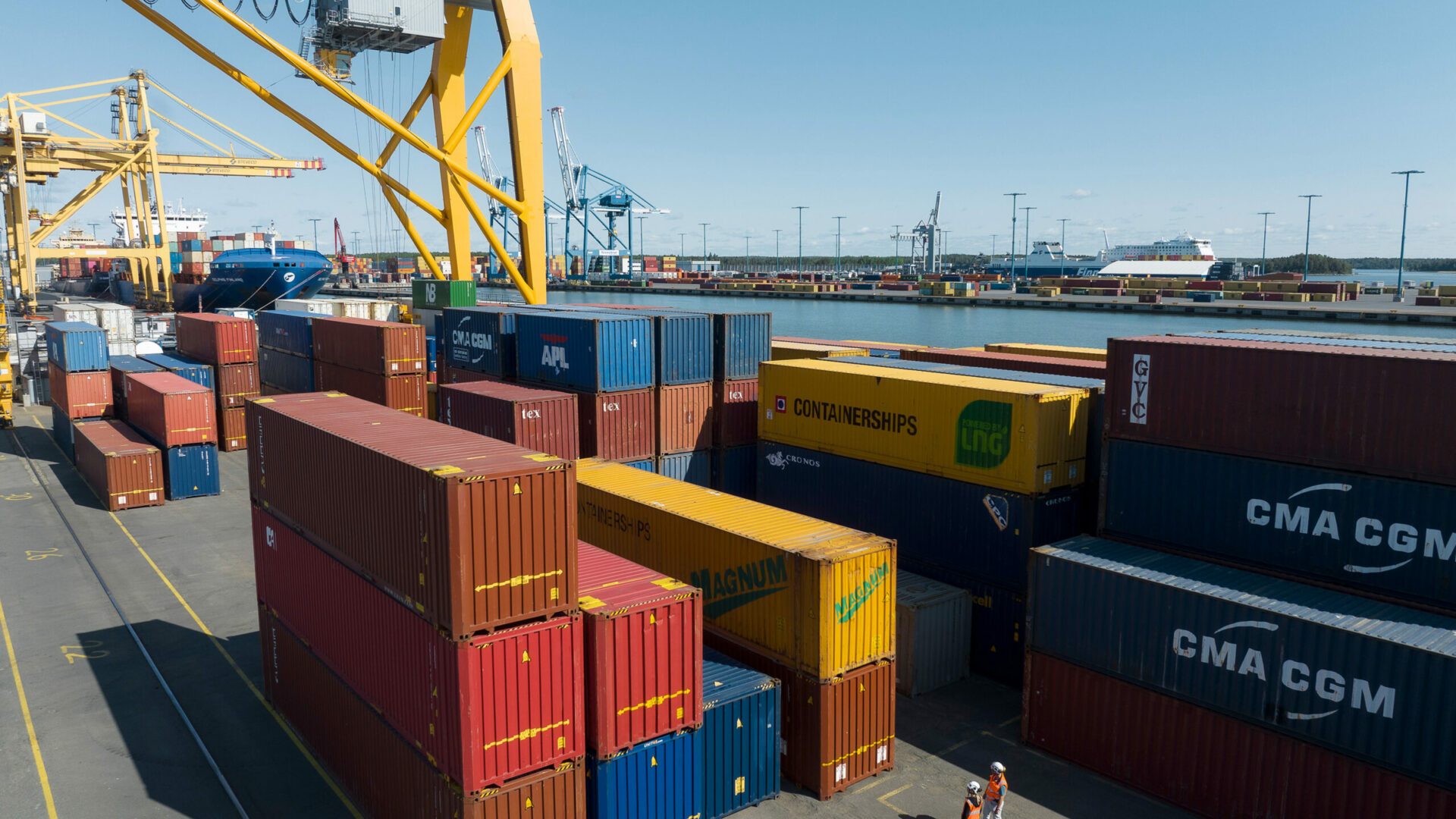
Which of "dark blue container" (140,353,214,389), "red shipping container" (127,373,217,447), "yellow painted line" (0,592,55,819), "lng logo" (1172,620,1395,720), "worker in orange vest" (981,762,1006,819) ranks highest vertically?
"dark blue container" (140,353,214,389)

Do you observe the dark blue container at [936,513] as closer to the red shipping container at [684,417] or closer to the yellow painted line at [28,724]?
the red shipping container at [684,417]

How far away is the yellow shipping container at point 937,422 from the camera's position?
18203mm

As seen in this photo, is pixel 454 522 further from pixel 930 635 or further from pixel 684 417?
pixel 684 417

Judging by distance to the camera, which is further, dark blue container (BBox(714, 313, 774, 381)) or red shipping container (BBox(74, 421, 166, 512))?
red shipping container (BBox(74, 421, 166, 512))

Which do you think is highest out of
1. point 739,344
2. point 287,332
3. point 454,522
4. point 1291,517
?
point 739,344

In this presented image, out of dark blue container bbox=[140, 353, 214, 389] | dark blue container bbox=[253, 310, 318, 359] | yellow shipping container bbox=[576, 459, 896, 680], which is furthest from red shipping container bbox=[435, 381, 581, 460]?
dark blue container bbox=[140, 353, 214, 389]

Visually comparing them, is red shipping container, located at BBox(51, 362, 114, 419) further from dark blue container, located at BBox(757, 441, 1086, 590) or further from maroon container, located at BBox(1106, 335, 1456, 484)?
maroon container, located at BBox(1106, 335, 1456, 484)

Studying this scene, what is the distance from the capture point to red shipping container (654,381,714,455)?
2612 cm

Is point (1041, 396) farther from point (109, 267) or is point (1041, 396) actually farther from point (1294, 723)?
point (109, 267)

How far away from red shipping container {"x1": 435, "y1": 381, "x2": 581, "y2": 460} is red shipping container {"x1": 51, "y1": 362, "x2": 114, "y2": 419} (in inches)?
924

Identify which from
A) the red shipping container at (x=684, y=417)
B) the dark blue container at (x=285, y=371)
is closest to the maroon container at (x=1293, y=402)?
the red shipping container at (x=684, y=417)

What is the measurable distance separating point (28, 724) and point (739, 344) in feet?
62.0

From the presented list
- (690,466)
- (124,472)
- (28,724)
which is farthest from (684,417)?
(124,472)

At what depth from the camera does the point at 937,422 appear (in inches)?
784
